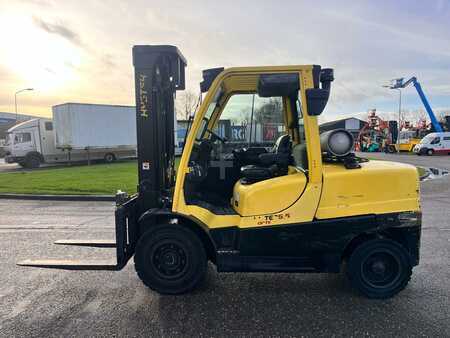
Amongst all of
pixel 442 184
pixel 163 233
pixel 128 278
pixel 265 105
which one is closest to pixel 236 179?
pixel 265 105

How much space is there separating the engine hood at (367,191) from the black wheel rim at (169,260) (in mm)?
1569

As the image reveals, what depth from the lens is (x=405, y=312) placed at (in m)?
3.28

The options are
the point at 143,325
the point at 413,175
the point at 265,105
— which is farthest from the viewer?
the point at 265,105

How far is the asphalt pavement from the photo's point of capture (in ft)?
9.87

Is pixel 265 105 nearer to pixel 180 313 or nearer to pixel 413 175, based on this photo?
pixel 413 175

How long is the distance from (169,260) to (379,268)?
2316mm

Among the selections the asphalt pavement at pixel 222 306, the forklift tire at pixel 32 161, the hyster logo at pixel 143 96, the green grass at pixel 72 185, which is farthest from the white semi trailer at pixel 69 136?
the hyster logo at pixel 143 96

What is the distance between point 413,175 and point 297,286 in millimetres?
1795

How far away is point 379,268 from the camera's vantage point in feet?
11.8

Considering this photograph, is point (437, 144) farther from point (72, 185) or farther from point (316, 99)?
point (316, 99)

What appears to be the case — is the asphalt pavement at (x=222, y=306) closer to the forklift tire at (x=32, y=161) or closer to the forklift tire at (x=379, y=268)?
the forklift tire at (x=379, y=268)

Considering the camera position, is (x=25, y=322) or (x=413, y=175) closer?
(x=25, y=322)

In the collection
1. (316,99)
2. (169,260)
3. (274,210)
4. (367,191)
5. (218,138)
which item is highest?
(316,99)

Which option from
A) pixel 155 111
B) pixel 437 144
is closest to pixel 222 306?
pixel 155 111
